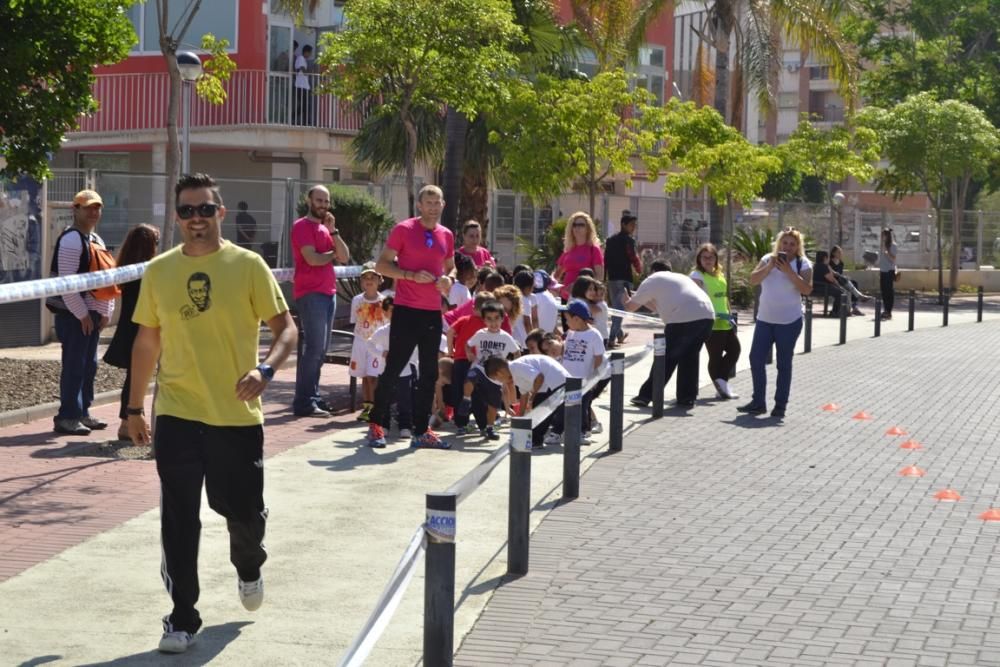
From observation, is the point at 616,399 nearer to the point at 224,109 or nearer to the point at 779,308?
the point at 779,308

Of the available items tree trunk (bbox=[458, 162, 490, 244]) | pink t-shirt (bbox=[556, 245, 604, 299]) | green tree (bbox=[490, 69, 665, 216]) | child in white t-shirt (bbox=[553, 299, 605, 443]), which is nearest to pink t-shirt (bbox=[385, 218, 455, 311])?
child in white t-shirt (bbox=[553, 299, 605, 443])

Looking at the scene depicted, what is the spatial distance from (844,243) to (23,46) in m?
32.2

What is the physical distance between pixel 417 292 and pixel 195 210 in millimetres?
5176

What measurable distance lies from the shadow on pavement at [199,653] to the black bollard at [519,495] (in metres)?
1.62

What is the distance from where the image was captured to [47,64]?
13523mm

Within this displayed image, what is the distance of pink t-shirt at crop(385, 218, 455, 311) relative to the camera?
1147 cm

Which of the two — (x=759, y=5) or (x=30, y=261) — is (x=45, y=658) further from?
(x=759, y=5)

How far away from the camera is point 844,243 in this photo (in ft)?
139

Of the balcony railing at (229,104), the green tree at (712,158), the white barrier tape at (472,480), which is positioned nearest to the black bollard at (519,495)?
the white barrier tape at (472,480)

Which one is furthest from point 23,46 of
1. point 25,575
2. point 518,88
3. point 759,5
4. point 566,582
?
point 759,5

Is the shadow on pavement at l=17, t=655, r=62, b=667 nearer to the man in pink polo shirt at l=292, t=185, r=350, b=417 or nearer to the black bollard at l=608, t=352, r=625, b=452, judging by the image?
the black bollard at l=608, t=352, r=625, b=452

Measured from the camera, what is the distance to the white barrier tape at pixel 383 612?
461 cm

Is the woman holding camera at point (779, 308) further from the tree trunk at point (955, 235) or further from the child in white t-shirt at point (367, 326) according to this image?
the tree trunk at point (955, 235)

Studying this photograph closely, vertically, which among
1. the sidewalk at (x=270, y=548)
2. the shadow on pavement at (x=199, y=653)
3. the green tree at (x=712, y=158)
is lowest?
the shadow on pavement at (x=199, y=653)
